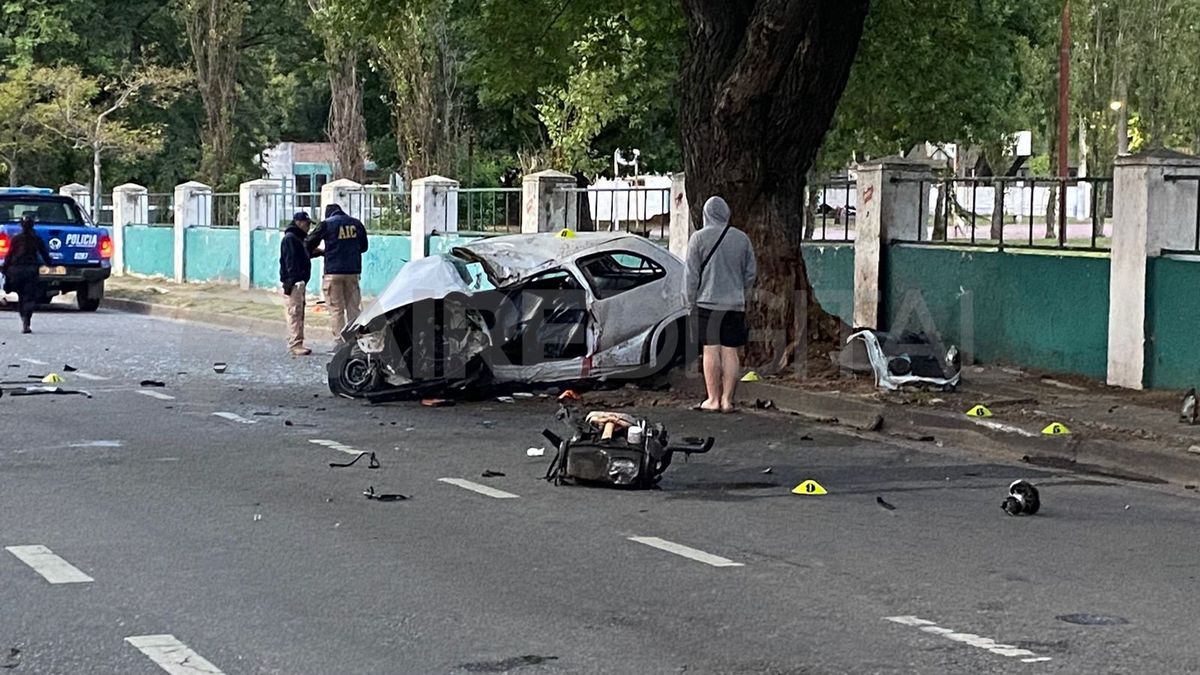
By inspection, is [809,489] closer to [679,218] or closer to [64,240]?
[679,218]

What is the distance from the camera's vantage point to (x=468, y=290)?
1510 cm

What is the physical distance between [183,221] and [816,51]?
23.0 meters

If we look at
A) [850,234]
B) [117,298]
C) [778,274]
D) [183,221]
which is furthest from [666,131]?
[778,274]

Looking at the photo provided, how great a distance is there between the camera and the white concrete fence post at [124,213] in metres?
38.9

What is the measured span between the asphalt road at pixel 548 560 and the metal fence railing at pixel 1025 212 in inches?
157

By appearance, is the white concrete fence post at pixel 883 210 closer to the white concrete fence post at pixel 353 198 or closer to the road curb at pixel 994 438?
the road curb at pixel 994 438

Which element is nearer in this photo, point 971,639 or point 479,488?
point 971,639

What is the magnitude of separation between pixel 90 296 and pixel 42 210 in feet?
5.42

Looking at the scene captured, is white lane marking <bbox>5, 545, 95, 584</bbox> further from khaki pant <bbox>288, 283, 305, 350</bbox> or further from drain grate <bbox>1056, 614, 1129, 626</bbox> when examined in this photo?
khaki pant <bbox>288, 283, 305, 350</bbox>

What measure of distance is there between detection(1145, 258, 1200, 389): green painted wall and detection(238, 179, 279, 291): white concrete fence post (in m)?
20.7

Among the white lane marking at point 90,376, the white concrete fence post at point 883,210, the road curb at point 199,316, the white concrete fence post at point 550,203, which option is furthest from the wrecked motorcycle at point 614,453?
the road curb at point 199,316

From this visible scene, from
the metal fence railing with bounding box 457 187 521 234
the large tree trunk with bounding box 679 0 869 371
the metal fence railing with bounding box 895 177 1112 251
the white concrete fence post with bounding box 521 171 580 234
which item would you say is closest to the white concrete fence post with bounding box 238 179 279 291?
the metal fence railing with bounding box 457 187 521 234

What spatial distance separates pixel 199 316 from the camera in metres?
27.8

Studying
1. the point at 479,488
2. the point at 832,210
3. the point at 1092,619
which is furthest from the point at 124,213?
the point at 1092,619
